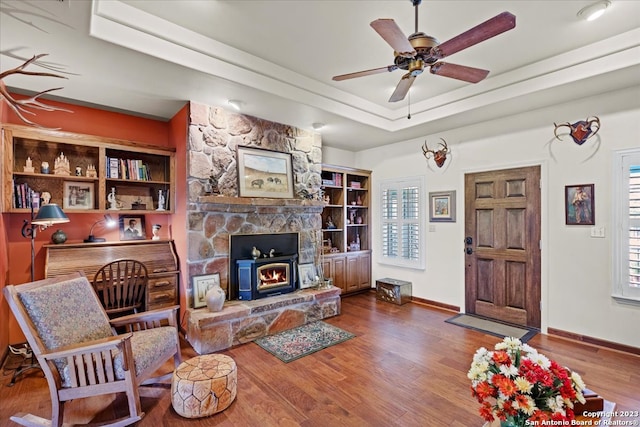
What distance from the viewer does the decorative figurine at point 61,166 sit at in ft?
11.0

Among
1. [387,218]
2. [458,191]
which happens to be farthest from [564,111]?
[387,218]

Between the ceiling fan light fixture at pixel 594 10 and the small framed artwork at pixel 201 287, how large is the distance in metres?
4.36

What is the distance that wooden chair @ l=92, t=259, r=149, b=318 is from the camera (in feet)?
10.1

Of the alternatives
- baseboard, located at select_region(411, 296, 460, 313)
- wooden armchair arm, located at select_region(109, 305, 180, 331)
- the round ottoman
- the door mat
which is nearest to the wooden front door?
the door mat

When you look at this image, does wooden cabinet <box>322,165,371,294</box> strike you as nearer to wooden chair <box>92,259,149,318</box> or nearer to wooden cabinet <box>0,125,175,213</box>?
wooden cabinet <box>0,125,175,213</box>

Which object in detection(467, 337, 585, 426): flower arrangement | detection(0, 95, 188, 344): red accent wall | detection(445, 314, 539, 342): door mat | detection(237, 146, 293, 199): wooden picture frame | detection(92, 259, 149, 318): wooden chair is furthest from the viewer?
detection(237, 146, 293, 199): wooden picture frame

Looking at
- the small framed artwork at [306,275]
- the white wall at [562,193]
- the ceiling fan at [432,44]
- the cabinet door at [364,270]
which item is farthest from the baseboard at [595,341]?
the ceiling fan at [432,44]

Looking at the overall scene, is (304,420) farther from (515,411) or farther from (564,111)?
(564,111)

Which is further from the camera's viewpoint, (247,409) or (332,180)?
(332,180)

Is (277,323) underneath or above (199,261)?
underneath

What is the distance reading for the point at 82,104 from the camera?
360 cm

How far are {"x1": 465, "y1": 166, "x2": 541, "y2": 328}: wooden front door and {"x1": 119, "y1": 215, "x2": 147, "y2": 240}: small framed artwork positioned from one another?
4592 mm

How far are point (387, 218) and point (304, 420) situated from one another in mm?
3981

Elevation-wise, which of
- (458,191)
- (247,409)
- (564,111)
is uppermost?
(564,111)
